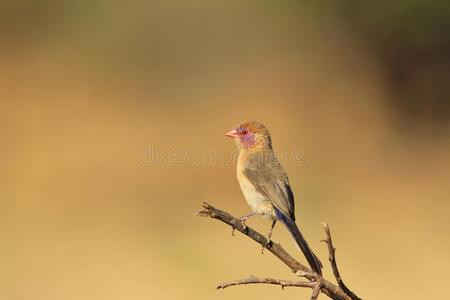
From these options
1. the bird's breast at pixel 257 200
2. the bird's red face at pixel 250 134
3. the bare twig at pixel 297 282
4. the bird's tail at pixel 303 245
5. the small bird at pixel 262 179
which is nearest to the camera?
the bare twig at pixel 297 282

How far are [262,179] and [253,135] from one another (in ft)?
2.04

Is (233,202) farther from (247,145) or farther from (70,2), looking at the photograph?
(247,145)

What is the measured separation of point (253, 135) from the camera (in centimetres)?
569

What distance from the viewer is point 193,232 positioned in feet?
42.8

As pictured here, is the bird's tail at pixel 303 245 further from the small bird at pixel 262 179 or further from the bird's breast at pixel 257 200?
the bird's breast at pixel 257 200

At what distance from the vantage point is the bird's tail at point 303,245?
3.72 m

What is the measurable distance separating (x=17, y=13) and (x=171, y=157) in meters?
6.11

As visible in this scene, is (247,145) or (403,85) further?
(403,85)

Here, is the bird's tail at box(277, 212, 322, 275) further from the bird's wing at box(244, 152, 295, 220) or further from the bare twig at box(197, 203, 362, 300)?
the bare twig at box(197, 203, 362, 300)

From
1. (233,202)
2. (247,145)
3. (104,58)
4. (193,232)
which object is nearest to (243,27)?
(104,58)

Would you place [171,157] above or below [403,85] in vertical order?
below

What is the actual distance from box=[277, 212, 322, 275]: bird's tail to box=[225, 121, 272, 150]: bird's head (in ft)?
2.90

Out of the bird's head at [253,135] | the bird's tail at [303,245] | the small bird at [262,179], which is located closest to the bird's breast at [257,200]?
the small bird at [262,179]

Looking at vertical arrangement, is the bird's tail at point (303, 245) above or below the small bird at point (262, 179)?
below
